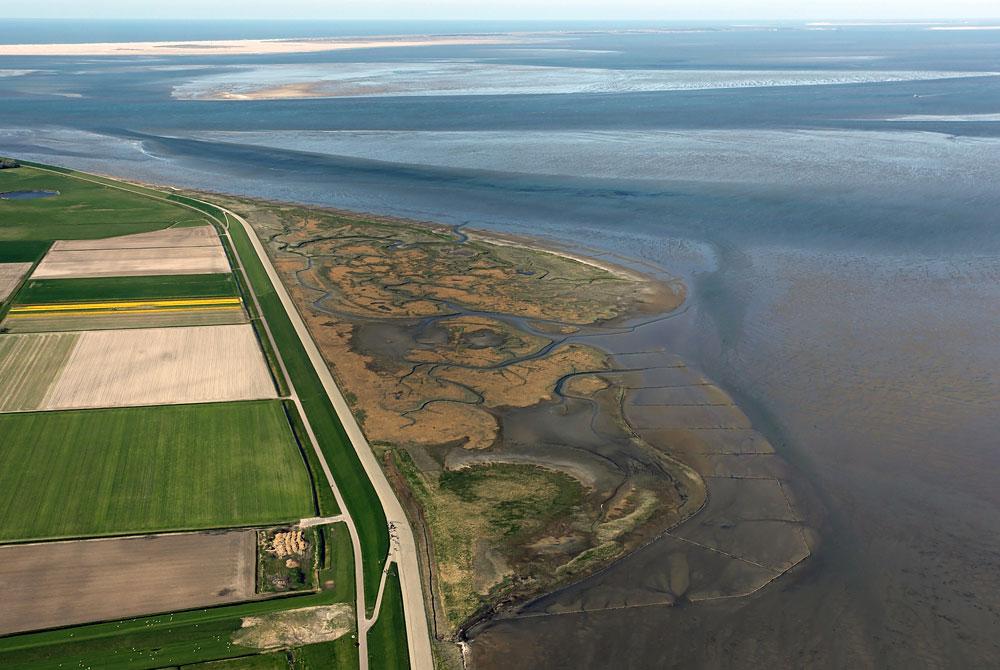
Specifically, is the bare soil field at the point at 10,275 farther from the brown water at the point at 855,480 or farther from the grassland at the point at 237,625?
the brown water at the point at 855,480

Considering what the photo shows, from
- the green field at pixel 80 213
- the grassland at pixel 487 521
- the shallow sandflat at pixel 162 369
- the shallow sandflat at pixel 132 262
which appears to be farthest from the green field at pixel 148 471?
the green field at pixel 80 213

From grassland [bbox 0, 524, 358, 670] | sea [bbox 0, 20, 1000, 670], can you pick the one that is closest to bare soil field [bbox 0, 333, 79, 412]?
grassland [bbox 0, 524, 358, 670]

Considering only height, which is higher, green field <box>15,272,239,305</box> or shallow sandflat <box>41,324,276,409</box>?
green field <box>15,272,239,305</box>

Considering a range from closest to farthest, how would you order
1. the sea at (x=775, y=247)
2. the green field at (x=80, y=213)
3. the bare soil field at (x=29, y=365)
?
the sea at (x=775, y=247)
the bare soil field at (x=29, y=365)
the green field at (x=80, y=213)

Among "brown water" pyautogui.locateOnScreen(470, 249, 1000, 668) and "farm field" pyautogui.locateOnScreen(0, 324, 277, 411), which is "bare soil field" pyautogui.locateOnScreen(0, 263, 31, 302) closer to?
"farm field" pyautogui.locateOnScreen(0, 324, 277, 411)

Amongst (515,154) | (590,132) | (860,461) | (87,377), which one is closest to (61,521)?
(87,377)

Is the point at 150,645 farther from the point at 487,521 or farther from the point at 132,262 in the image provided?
the point at 132,262
